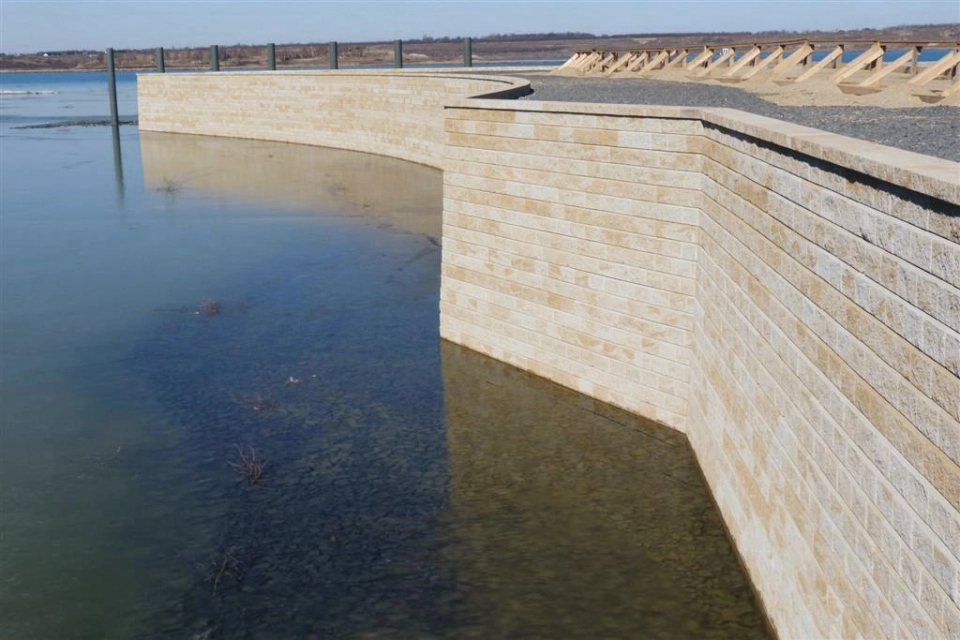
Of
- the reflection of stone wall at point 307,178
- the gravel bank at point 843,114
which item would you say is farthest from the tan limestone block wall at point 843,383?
the reflection of stone wall at point 307,178

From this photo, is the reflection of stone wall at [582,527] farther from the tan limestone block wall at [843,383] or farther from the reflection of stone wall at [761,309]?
the tan limestone block wall at [843,383]

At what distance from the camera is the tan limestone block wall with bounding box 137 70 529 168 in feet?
101

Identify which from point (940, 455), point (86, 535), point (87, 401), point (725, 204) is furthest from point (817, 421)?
point (87, 401)

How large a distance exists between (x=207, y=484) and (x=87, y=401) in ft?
9.85

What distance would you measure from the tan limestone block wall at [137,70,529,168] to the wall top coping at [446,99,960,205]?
48.9 ft

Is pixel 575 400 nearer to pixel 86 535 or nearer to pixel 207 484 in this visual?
pixel 207 484

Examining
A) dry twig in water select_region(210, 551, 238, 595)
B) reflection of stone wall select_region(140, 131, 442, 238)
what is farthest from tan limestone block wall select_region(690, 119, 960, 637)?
reflection of stone wall select_region(140, 131, 442, 238)

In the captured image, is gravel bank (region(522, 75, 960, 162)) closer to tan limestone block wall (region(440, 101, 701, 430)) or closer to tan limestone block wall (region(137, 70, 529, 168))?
tan limestone block wall (region(440, 101, 701, 430))

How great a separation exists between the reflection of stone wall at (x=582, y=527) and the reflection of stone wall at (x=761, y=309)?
12.3 inches

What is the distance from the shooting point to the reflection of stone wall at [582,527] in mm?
7512

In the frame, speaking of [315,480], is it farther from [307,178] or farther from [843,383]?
[307,178]

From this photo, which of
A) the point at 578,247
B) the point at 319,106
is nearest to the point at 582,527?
the point at 578,247

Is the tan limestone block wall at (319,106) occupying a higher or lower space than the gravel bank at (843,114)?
lower

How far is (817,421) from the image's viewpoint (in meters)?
6.20
